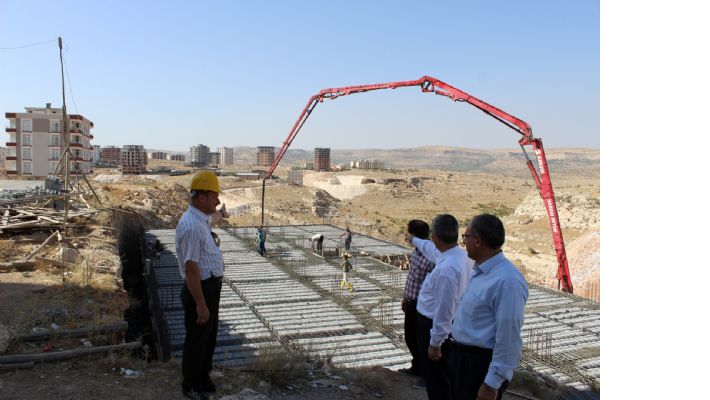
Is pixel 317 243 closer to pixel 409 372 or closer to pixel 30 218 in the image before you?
pixel 30 218

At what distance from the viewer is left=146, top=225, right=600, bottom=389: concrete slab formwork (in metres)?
6.48

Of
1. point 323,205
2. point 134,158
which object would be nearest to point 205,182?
point 323,205

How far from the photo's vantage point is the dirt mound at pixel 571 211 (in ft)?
95.3

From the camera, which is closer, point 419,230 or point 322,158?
point 419,230

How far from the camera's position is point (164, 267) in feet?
38.1

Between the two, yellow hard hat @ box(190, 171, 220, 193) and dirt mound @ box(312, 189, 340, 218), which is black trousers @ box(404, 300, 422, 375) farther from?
dirt mound @ box(312, 189, 340, 218)

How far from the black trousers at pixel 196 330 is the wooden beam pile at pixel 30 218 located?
10.1 metres

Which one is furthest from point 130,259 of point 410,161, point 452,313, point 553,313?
point 410,161

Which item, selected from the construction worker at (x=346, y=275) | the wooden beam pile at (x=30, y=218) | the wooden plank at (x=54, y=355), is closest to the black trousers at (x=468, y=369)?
the wooden plank at (x=54, y=355)

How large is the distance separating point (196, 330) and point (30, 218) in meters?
11.7

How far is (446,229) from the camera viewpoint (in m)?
3.55

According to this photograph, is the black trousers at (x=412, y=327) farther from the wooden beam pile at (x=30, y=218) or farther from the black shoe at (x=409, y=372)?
the wooden beam pile at (x=30, y=218)

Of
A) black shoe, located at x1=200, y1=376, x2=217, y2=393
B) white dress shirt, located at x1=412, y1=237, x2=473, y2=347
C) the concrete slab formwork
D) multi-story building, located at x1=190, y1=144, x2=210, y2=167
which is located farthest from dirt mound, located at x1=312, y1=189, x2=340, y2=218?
multi-story building, located at x1=190, y1=144, x2=210, y2=167

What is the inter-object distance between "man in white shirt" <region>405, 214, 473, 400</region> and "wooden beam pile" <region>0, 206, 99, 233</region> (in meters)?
11.3
